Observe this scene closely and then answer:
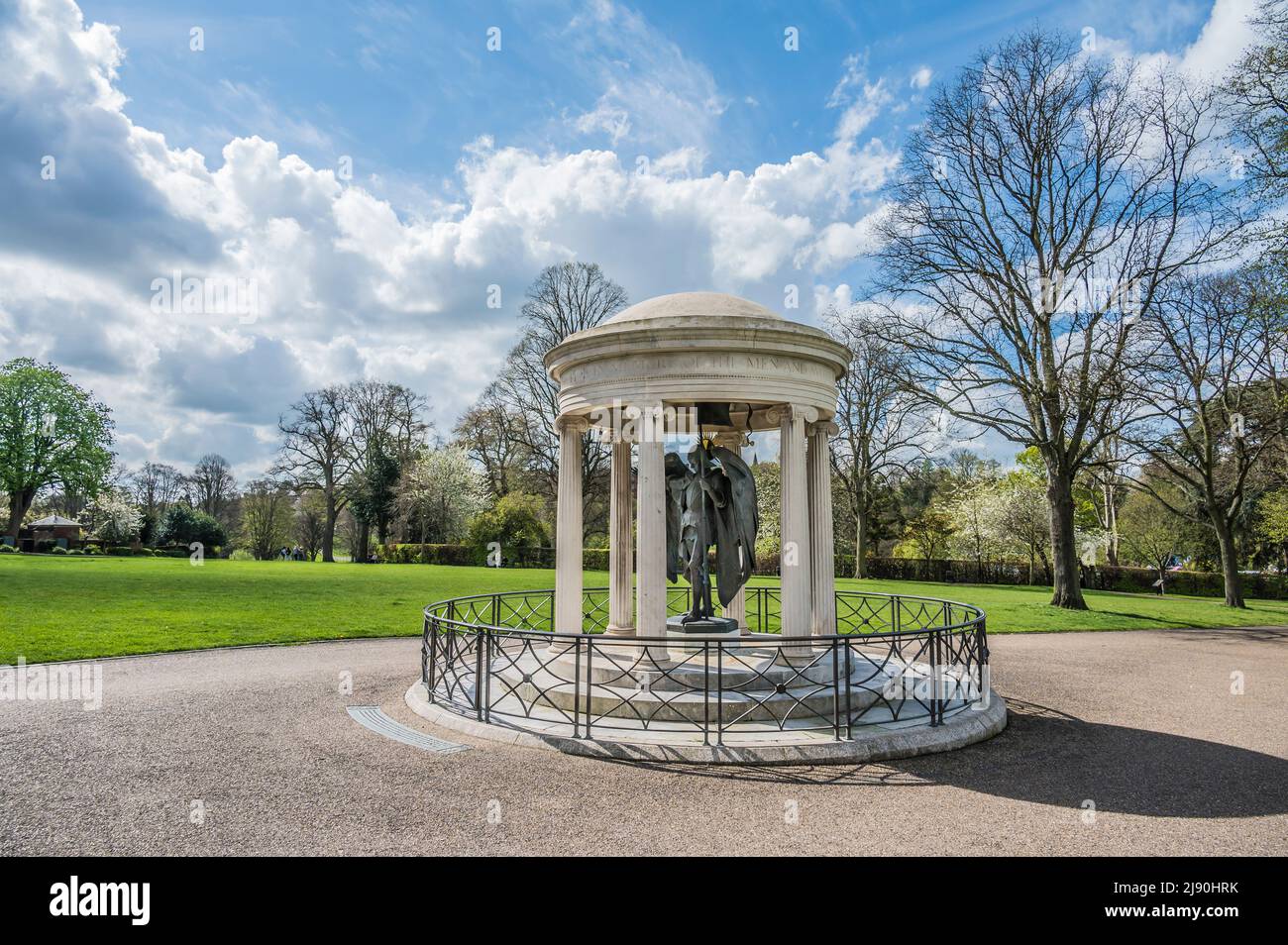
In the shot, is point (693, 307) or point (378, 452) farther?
point (378, 452)

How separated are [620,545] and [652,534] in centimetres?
231

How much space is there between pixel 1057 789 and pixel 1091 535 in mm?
43758

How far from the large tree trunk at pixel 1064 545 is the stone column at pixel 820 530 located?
16999 mm

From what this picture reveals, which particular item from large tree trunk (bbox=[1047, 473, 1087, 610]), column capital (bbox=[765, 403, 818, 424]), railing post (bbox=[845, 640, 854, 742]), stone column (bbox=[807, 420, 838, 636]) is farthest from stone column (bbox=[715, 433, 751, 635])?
large tree trunk (bbox=[1047, 473, 1087, 610])

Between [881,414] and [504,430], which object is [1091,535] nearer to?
[881,414]

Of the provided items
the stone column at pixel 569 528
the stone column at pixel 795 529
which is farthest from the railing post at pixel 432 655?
the stone column at pixel 795 529

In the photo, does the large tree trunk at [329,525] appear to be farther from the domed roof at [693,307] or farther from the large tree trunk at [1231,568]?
the large tree trunk at [1231,568]

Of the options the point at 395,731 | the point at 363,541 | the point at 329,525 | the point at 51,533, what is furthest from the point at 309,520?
the point at 395,731

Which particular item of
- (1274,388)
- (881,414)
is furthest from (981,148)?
(881,414)

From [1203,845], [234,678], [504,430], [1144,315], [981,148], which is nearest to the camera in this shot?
[1203,845]

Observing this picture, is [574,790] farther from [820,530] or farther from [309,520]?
[309,520]

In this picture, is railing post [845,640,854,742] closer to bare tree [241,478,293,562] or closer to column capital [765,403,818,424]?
column capital [765,403,818,424]

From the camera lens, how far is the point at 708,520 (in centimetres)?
1147

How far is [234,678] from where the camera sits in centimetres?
1180
